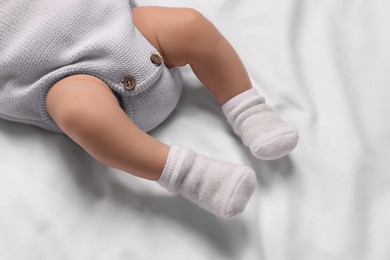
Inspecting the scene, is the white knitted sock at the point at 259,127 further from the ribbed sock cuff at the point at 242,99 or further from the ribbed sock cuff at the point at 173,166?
the ribbed sock cuff at the point at 173,166

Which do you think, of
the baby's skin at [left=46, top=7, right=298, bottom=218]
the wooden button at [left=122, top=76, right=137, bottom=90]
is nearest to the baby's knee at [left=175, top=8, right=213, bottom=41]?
the baby's skin at [left=46, top=7, right=298, bottom=218]

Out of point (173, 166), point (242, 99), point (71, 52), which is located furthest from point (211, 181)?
point (71, 52)

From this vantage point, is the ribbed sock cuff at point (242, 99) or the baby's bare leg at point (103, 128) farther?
the ribbed sock cuff at point (242, 99)

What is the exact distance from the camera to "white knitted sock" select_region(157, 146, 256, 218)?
0.81 metres

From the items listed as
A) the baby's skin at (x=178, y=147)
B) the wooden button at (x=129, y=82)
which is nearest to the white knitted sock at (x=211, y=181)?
the baby's skin at (x=178, y=147)

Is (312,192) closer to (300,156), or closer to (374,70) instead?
(300,156)

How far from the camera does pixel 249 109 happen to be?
90 cm

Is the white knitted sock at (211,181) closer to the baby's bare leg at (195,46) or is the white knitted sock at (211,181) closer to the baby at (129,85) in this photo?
the baby at (129,85)

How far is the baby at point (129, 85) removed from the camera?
0.81 meters

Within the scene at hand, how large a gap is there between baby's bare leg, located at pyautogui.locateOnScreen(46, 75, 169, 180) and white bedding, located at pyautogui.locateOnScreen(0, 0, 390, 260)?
0.10 meters

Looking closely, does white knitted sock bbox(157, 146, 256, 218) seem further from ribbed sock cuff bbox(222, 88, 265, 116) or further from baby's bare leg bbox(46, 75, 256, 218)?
ribbed sock cuff bbox(222, 88, 265, 116)

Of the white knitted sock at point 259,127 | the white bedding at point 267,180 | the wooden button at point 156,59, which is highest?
the wooden button at point 156,59

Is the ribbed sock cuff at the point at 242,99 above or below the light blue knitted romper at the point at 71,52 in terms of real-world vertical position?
below

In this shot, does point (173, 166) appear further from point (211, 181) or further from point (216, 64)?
point (216, 64)
